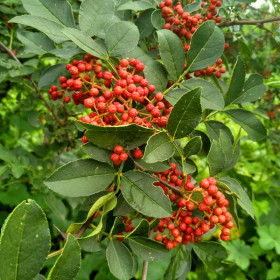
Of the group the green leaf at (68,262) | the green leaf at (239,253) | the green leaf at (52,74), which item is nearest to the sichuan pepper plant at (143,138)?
the green leaf at (68,262)

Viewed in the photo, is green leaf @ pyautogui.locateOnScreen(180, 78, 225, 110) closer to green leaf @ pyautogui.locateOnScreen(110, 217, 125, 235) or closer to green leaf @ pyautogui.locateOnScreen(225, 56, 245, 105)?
green leaf @ pyautogui.locateOnScreen(225, 56, 245, 105)

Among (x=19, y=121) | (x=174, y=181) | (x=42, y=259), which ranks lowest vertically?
(x=19, y=121)

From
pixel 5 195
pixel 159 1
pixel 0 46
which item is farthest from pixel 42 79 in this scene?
pixel 5 195

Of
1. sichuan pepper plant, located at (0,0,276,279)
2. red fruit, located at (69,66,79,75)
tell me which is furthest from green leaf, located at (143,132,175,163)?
red fruit, located at (69,66,79,75)

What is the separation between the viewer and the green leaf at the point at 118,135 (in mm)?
701

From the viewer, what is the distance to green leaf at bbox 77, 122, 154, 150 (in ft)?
2.30

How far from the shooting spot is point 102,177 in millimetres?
847

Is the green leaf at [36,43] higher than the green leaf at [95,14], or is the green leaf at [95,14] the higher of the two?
the green leaf at [95,14]

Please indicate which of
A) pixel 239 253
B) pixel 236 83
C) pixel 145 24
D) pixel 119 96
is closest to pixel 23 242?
pixel 119 96

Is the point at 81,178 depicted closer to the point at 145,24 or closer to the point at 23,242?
the point at 23,242

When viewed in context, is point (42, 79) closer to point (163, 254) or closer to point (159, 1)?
point (159, 1)

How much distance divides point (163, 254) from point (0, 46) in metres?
1.25

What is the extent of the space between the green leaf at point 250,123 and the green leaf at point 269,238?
1.91 m

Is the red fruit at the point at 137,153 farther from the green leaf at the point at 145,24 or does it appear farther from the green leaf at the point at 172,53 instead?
the green leaf at the point at 145,24
